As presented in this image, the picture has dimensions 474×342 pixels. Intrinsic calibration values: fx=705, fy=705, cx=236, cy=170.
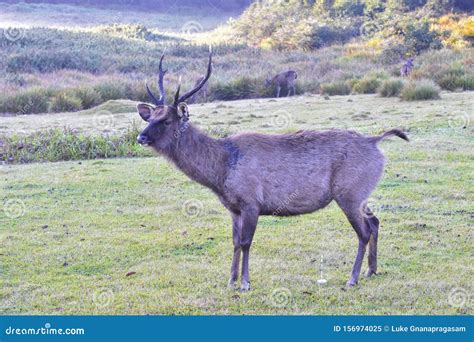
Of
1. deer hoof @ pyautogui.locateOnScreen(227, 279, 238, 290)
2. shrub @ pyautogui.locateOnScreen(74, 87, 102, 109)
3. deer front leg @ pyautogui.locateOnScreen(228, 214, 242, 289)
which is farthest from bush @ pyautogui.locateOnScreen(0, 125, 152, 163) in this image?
shrub @ pyautogui.locateOnScreen(74, 87, 102, 109)

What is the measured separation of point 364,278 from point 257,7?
2007 inches

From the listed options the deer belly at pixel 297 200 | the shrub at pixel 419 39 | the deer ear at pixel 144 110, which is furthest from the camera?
the shrub at pixel 419 39

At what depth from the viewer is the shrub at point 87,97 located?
24.5m

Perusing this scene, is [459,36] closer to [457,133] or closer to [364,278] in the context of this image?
[457,133]

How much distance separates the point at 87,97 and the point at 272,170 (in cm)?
1893

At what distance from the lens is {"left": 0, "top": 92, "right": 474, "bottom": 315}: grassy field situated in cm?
636

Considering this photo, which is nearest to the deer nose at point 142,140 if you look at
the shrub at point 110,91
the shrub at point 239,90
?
the shrub at point 110,91

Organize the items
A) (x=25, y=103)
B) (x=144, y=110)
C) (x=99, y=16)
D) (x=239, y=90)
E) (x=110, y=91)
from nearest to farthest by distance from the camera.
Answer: (x=144, y=110), (x=25, y=103), (x=110, y=91), (x=239, y=90), (x=99, y=16)

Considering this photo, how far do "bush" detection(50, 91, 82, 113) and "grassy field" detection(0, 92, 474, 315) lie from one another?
31.4 feet

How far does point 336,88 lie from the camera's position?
25.8 metres

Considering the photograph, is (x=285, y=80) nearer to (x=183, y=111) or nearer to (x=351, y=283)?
(x=183, y=111)

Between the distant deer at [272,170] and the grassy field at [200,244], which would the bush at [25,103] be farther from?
the distant deer at [272,170]

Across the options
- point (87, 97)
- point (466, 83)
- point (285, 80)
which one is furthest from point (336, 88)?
point (87, 97)

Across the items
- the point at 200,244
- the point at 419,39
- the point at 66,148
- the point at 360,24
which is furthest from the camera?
the point at 360,24
